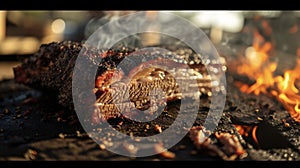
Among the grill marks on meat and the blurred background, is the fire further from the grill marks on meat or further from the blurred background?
the grill marks on meat

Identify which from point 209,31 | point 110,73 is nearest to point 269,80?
point 110,73

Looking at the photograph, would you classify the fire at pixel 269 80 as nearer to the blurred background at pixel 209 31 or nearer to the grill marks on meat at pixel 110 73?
the blurred background at pixel 209 31

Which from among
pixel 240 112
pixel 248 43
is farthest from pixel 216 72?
pixel 248 43

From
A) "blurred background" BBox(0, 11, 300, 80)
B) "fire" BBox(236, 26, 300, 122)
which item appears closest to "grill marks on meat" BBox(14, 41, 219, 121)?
"fire" BBox(236, 26, 300, 122)

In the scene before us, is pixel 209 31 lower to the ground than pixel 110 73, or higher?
higher

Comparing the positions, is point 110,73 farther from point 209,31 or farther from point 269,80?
point 209,31

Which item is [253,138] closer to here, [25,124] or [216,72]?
[216,72]
